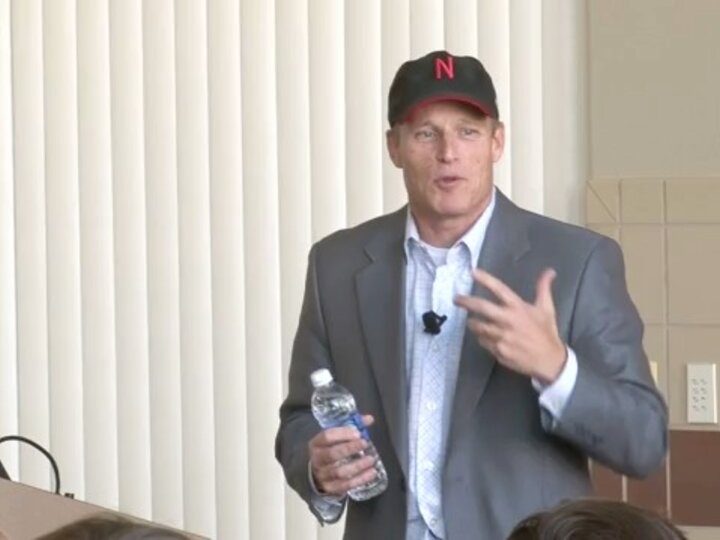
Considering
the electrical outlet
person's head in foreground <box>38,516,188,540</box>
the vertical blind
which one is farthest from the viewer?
the vertical blind

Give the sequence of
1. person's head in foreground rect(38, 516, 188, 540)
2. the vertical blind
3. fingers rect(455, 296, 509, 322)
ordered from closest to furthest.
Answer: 1. person's head in foreground rect(38, 516, 188, 540)
2. fingers rect(455, 296, 509, 322)
3. the vertical blind

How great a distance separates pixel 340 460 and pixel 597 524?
1.10 metres

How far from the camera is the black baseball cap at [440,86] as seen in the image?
251cm

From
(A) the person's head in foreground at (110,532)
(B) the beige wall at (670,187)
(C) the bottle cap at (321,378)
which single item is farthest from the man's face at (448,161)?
(A) the person's head in foreground at (110,532)

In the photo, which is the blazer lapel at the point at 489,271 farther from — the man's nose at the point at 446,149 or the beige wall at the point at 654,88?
the beige wall at the point at 654,88

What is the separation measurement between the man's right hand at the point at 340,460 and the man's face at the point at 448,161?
0.34m

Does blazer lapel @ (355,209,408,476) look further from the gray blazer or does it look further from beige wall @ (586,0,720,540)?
beige wall @ (586,0,720,540)

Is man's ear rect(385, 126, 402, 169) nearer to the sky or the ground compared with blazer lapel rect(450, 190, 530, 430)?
nearer to the sky

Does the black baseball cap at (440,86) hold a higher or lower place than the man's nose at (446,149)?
higher

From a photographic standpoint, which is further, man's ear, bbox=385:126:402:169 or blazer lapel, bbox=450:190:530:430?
man's ear, bbox=385:126:402:169

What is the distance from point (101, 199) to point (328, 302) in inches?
63.9

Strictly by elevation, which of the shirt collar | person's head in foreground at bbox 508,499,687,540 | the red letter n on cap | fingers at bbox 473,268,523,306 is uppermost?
the red letter n on cap

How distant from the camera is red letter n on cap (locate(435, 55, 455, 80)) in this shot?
8.29ft

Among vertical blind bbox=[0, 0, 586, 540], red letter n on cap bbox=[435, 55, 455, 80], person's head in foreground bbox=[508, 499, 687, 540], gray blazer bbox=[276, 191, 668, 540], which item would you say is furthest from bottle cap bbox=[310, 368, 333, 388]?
vertical blind bbox=[0, 0, 586, 540]
